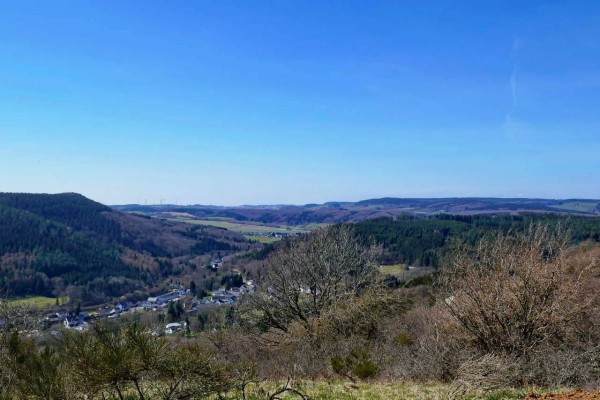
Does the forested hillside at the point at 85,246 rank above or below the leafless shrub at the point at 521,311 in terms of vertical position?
below

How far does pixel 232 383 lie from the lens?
6.68 m

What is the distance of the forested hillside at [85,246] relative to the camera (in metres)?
90.4

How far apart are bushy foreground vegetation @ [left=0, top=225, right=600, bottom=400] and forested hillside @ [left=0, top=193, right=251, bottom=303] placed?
58.1 metres

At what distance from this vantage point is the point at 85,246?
119250 millimetres

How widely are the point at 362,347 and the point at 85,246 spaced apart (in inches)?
4779

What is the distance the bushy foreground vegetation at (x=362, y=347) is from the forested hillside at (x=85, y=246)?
58.1 m

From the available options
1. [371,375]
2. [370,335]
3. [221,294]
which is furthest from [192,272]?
[371,375]

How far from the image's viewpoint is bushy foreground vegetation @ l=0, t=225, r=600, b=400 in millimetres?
5723

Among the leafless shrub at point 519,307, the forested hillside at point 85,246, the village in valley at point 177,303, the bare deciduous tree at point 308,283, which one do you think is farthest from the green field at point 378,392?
the forested hillside at point 85,246

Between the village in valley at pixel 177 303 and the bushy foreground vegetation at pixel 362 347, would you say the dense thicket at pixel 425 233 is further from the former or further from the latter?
the bushy foreground vegetation at pixel 362 347

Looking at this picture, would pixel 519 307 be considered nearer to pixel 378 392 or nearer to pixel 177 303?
pixel 378 392

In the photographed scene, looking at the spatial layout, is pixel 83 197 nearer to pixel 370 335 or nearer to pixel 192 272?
pixel 192 272

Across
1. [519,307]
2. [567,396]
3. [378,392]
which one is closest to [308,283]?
[519,307]

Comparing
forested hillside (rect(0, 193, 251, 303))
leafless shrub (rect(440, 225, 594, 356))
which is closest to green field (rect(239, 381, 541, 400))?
leafless shrub (rect(440, 225, 594, 356))
